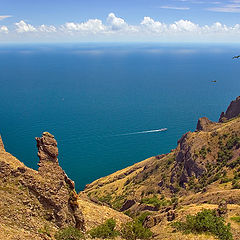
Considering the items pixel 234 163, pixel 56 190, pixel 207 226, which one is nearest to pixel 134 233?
pixel 207 226

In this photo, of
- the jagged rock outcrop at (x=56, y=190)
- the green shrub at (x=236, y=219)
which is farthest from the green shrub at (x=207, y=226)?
the jagged rock outcrop at (x=56, y=190)

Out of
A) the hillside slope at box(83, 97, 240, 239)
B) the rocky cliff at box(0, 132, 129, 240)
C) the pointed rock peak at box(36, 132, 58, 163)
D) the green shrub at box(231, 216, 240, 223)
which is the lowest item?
the hillside slope at box(83, 97, 240, 239)

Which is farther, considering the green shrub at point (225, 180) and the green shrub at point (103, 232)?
the green shrub at point (225, 180)

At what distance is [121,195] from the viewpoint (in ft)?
236

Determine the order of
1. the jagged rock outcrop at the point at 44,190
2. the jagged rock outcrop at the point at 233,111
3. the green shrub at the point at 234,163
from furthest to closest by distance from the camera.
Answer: the jagged rock outcrop at the point at 233,111
the green shrub at the point at 234,163
the jagged rock outcrop at the point at 44,190

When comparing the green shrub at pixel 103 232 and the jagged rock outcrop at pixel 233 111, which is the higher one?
the jagged rock outcrop at pixel 233 111

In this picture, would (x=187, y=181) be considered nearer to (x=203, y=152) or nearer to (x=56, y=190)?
(x=203, y=152)

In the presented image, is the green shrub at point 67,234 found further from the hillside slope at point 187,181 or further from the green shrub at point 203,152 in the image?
the green shrub at point 203,152

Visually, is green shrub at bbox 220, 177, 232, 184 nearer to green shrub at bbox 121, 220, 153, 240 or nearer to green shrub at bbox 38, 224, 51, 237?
green shrub at bbox 121, 220, 153, 240

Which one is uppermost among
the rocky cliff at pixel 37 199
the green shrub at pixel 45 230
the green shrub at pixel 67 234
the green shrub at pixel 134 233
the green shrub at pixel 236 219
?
the rocky cliff at pixel 37 199

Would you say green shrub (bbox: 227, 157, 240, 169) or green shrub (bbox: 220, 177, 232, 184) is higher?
green shrub (bbox: 227, 157, 240, 169)

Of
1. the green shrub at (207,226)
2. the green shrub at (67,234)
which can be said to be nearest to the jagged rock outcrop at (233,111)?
the green shrub at (207,226)

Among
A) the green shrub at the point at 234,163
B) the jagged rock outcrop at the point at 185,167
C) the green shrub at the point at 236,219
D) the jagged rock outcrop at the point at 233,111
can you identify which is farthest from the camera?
the jagged rock outcrop at the point at 233,111

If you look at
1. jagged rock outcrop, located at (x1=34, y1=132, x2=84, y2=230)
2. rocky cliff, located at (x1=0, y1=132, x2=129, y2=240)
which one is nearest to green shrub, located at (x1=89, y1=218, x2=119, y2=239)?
rocky cliff, located at (x1=0, y1=132, x2=129, y2=240)
